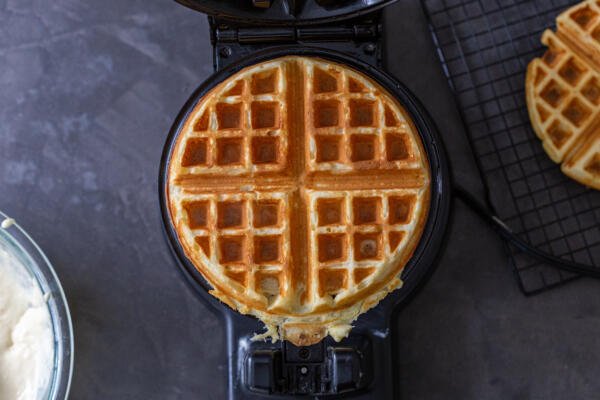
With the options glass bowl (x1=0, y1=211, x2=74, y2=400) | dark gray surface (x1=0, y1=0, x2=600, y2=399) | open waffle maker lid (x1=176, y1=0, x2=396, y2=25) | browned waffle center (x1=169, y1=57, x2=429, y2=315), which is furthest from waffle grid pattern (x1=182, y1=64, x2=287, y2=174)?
glass bowl (x1=0, y1=211, x2=74, y2=400)

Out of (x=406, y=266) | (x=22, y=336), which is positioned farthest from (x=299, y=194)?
(x=22, y=336)

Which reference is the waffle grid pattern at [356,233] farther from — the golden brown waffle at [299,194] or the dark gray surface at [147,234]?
the dark gray surface at [147,234]

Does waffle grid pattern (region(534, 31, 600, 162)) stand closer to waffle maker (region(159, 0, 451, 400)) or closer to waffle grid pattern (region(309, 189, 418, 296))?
waffle maker (region(159, 0, 451, 400))

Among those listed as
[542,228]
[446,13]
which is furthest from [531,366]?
[446,13]

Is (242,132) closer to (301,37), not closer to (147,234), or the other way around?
(301,37)

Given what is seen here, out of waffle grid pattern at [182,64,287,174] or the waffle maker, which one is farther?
waffle grid pattern at [182,64,287,174]

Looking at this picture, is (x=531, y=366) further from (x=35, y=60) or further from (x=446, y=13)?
(x=35, y=60)
